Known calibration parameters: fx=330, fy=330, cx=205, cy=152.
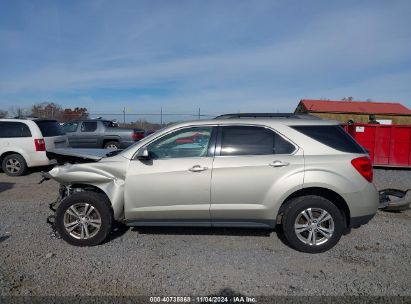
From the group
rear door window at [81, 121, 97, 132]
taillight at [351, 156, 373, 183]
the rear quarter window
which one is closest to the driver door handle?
the rear quarter window

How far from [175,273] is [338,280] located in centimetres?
175

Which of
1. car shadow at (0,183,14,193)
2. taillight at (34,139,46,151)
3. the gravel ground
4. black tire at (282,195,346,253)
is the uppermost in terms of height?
taillight at (34,139,46,151)

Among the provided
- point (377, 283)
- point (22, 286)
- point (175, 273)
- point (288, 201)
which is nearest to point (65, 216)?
point (22, 286)

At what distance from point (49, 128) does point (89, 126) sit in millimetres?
4747

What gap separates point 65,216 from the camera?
4.35 m

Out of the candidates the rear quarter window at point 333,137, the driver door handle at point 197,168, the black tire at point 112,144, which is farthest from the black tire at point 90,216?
the black tire at point 112,144

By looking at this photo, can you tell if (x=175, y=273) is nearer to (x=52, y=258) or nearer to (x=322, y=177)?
(x=52, y=258)

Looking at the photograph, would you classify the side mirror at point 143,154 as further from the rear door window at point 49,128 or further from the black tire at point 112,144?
the black tire at point 112,144

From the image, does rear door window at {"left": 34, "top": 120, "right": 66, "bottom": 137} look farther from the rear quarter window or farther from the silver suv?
the rear quarter window

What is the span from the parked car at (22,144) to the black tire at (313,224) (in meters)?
7.39

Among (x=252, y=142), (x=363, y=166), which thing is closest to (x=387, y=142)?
(x=363, y=166)

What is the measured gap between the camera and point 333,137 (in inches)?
168

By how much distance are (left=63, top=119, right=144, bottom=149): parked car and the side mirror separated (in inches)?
398

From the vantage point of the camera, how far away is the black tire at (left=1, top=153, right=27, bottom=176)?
30.2 feet
